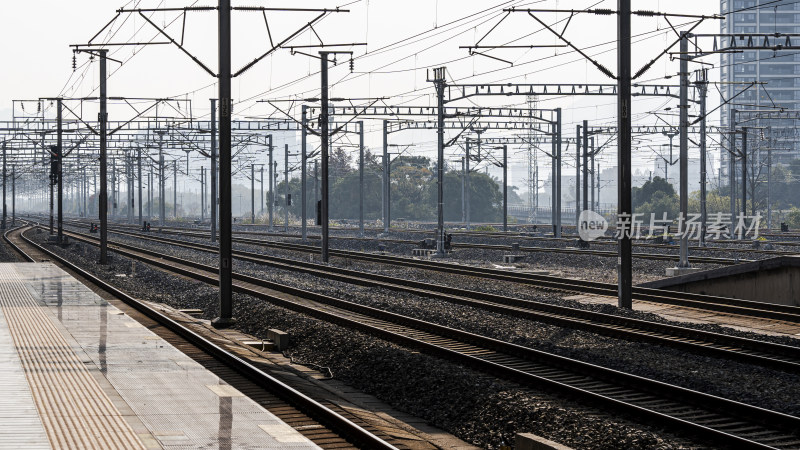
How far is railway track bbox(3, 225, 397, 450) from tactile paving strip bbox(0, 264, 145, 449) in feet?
6.62

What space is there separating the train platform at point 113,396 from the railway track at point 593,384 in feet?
13.2

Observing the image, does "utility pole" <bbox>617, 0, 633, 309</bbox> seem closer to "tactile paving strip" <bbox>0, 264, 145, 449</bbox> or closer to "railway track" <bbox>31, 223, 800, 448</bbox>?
"railway track" <bbox>31, 223, 800, 448</bbox>

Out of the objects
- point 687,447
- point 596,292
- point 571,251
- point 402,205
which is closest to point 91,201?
point 402,205

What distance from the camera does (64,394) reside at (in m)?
11.0

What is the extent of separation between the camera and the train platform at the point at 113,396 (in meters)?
9.07

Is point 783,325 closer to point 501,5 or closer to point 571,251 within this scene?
point 501,5

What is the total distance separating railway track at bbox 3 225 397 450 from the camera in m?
9.98

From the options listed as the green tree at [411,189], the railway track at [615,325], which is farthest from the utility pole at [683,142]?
the green tree at [411,189]

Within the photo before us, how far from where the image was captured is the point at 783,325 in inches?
763

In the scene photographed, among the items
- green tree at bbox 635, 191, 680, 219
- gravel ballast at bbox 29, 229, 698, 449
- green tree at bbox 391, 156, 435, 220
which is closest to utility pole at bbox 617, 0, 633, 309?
gravel ballast at bbox 29, 229, 698, 449

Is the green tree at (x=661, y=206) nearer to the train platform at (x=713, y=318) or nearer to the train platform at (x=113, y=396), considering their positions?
the train platform at (x=713, y=318)

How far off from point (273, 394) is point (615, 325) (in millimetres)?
9049

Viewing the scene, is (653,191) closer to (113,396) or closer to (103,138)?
(103,138)

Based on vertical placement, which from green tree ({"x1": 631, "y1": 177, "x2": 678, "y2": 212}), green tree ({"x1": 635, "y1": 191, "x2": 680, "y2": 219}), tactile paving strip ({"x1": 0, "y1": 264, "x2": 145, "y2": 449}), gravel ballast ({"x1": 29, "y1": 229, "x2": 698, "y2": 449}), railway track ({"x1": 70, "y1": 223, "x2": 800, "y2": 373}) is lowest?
gravel ballast ({"x1": 29, "y1": 229, "x2": 698, "y2": 449})
